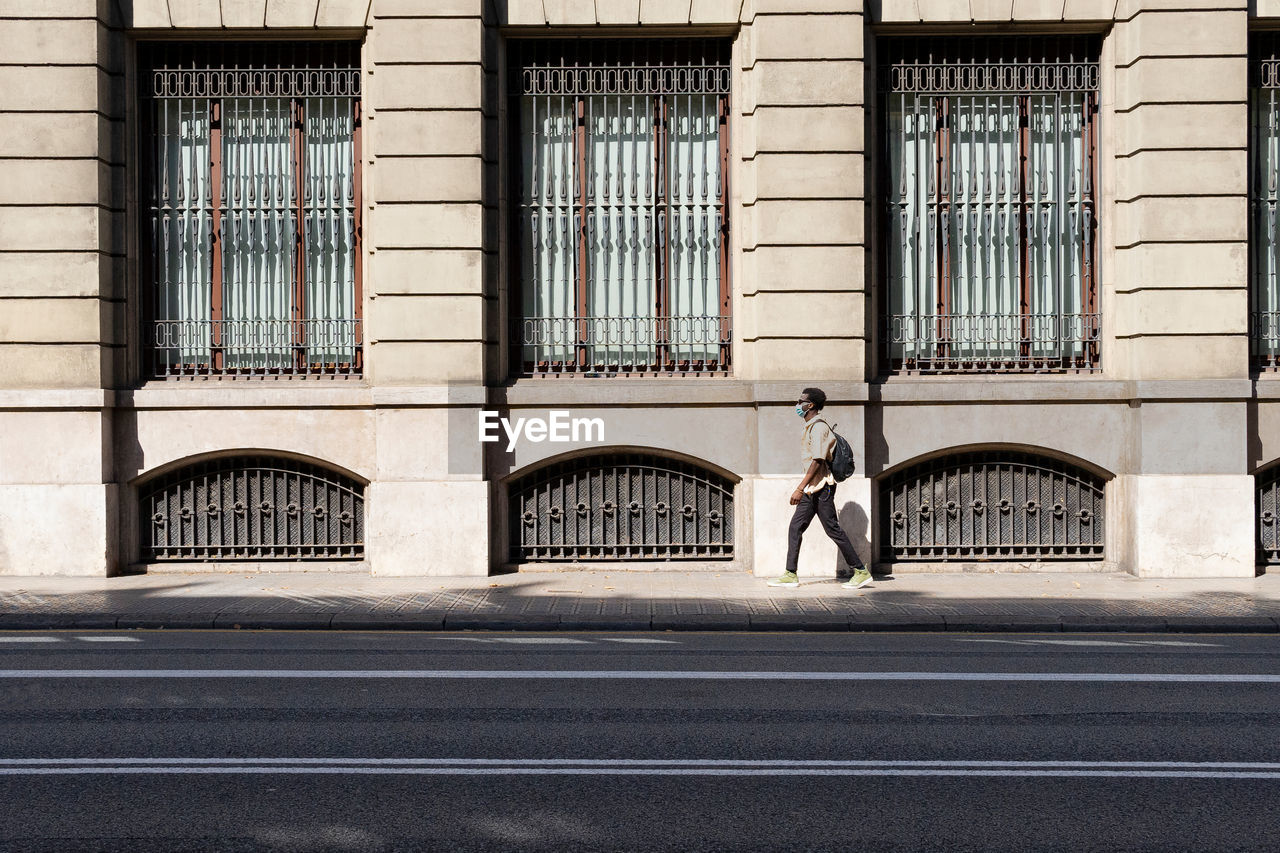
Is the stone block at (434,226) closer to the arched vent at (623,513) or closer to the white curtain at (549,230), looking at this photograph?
the white curtain at (549,230)

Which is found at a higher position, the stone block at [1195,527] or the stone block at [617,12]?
the stone block at [617,12]

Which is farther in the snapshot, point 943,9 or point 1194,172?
point 943,9

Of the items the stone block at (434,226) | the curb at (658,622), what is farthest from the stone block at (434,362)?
the curb at (658,622)

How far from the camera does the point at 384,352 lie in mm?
14320

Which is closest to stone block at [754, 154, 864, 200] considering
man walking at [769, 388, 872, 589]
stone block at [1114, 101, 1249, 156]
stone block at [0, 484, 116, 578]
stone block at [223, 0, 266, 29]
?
man walking at [769, 388, 872, 589]

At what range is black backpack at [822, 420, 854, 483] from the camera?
43.8 feet

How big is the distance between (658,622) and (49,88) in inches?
350

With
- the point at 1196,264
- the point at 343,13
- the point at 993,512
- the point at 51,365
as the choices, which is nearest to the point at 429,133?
the point at 343,13

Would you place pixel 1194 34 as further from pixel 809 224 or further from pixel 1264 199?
pixel 809 224

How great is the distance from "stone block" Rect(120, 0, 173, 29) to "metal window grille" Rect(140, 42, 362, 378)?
52 cm

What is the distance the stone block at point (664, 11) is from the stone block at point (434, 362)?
159 inches

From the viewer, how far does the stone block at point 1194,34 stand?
46.3ft

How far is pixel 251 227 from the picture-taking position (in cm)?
1512

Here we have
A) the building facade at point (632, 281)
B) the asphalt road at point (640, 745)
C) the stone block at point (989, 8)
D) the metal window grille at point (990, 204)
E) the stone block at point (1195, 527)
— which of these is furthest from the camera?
the metal window grille at point (990, 204)
